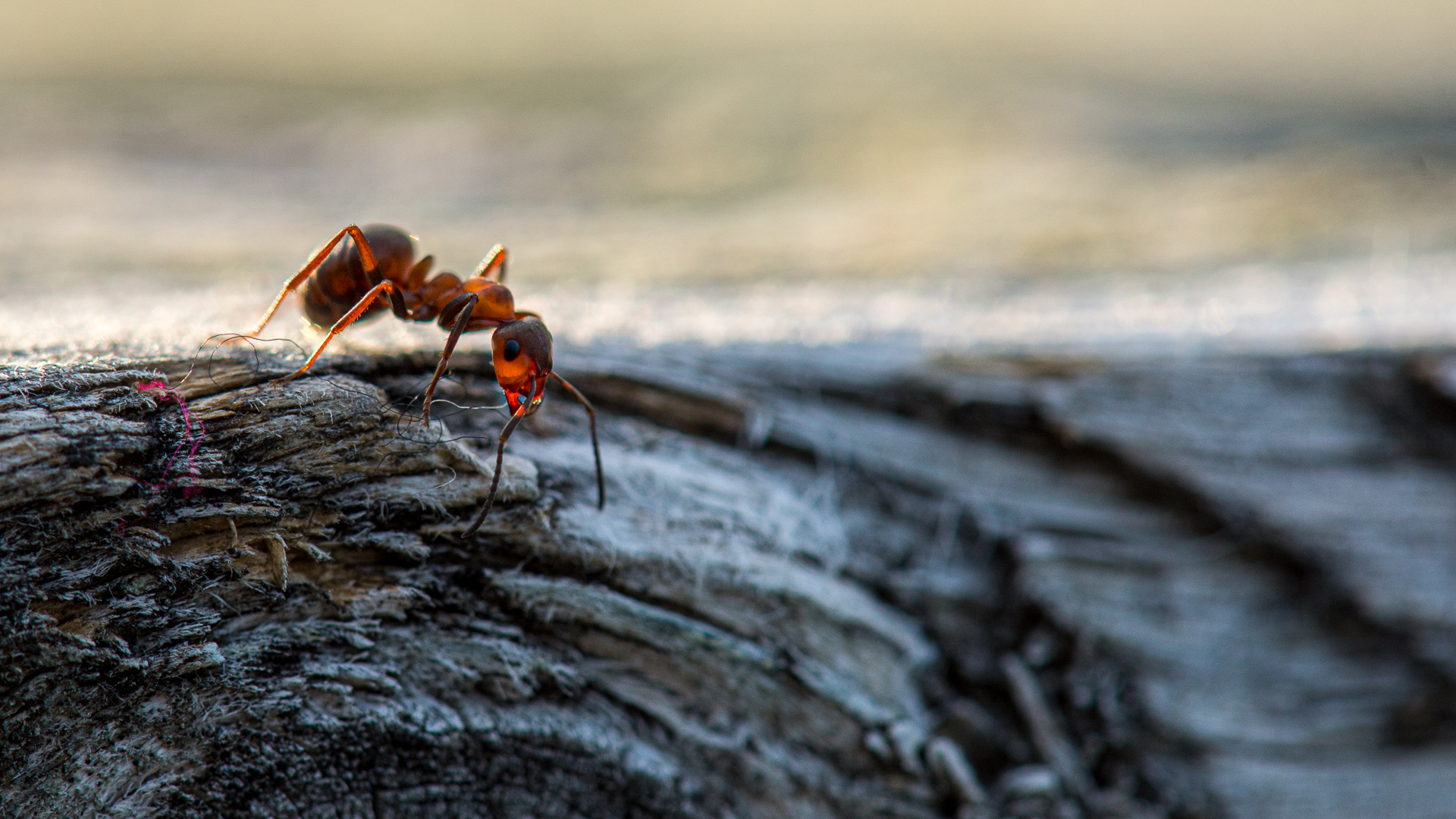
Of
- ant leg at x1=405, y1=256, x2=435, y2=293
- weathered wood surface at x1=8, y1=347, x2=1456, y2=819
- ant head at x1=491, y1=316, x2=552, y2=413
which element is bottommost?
weathered wood surface at x1=8, y1=347, x2=1456, y2=819

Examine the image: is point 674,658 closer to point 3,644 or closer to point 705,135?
point 3,644

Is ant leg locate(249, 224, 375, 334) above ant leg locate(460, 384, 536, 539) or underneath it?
above

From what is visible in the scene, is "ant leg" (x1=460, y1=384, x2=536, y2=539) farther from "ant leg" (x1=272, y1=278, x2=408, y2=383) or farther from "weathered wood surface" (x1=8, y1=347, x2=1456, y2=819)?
"ant leg" (x1=272, y1=278, x2=408, y2=383)

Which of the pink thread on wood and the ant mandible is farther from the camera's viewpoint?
the ant mandible

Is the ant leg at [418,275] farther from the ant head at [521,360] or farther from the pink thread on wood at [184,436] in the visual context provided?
the pink thread on wood at [184,436]

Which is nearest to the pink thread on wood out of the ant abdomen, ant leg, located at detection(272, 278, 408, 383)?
ant leg, located at detection(272, 278, 408, 383)

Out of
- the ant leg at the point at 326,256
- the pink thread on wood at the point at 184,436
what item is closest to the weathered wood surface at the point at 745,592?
the pink thread on wood at the point at 184,436

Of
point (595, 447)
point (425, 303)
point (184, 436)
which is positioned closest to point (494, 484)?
point (595, 447)

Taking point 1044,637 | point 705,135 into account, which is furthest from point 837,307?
point 705,135
